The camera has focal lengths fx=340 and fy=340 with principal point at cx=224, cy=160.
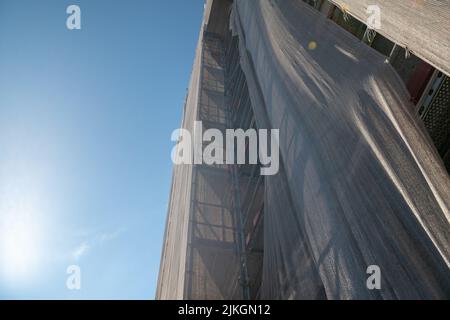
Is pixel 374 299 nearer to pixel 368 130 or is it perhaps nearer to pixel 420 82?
pixel 368 130

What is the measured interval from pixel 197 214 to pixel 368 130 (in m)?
3.39

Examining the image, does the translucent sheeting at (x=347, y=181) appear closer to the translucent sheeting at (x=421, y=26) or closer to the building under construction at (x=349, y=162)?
the building under construction at (x=349, y=162)

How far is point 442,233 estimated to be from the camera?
1.55m

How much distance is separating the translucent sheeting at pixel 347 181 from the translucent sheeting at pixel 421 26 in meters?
0.32

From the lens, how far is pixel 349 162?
2211 mm

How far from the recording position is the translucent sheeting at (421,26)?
1.59 meters

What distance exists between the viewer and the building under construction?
65.9 inches

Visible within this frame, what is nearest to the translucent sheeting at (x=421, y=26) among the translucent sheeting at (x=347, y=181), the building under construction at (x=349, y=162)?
the building under construction at (x=349, y=162)

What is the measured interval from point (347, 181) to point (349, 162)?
0.14 m
